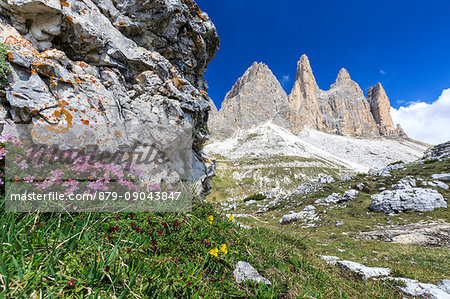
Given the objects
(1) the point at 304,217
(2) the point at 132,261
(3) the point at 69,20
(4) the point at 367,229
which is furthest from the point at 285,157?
(2) the point at 132,261

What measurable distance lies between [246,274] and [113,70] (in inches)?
410

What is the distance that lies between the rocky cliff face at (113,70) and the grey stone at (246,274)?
620cm

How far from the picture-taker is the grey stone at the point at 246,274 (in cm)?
296

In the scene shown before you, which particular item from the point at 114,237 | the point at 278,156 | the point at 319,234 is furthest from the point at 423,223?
the point at 278,156

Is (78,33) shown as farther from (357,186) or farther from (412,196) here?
(357,186)

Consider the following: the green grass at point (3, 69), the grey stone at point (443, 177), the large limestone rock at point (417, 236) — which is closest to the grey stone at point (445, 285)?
the large limestone rock at point (417, 236)

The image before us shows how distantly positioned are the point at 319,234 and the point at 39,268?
17.9 meters

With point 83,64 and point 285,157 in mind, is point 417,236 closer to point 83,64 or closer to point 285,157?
point 83,64

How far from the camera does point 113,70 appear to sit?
358 inches

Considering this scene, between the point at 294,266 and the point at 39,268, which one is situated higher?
the point at 39,268

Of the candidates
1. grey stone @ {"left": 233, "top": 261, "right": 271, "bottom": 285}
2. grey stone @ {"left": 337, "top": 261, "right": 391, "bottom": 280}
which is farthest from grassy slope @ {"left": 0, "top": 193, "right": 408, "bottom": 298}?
grey stone @ {"left": 337, "top": 261, "right": 391, "bottom": 280}

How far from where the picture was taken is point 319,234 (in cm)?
1549

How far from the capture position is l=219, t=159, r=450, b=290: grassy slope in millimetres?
7542

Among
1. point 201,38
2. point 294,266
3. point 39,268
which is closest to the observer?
point 39,268
